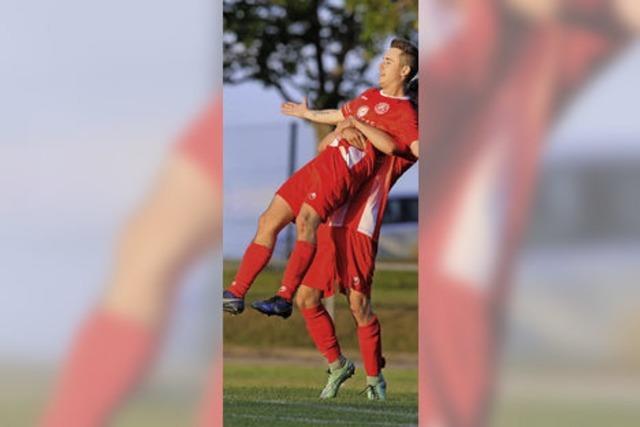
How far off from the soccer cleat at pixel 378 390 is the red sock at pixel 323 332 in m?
0.23

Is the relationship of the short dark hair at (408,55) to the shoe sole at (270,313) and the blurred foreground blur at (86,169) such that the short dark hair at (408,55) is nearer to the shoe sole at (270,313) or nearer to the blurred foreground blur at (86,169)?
the blurred foreground blur at (86,169)

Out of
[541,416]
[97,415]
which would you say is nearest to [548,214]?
[541,416]

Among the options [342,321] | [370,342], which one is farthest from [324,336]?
[370,342]

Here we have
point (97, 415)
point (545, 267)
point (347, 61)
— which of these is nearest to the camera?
point (545, 267)

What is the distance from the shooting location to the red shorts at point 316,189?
8492mm

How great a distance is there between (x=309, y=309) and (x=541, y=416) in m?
1.28

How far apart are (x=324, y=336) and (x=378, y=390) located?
0.38 m

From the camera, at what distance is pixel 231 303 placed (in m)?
8.66

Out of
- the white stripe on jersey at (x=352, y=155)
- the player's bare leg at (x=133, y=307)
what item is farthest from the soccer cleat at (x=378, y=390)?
the player's bare leg at (x=133, y=307)

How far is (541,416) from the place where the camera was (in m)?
7.94

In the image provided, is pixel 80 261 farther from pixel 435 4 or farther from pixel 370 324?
pixel 435 4

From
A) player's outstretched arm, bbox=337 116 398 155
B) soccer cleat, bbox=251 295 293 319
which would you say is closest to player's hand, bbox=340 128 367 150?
player's outstretched arm, bbox=337 116 398 155

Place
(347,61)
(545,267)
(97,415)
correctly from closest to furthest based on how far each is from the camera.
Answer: (545,267) < (347,61) < (97,415)

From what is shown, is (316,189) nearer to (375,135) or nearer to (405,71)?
(375,135)
